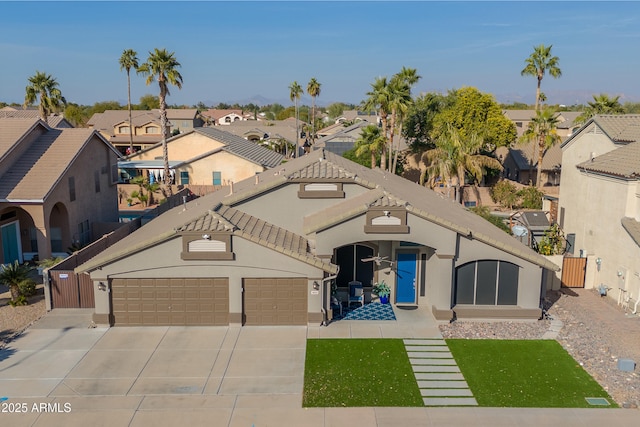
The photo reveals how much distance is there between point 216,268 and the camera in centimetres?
2053

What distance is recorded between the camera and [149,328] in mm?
20734

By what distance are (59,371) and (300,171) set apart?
11.9 metres

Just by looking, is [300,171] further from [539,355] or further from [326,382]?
[539,355]

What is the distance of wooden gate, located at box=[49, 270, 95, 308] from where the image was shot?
22.6m

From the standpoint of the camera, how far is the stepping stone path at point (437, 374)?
52.0ft

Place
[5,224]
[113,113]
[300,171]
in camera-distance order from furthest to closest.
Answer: [113,113] → [5,224] → [300,171]

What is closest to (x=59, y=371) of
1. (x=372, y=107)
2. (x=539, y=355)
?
(x=539, y=355)

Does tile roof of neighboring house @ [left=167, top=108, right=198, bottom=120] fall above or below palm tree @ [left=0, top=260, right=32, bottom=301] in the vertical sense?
→ above

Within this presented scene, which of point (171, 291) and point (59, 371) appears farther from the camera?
point (171, 291)

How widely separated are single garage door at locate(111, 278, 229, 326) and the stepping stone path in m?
7.19

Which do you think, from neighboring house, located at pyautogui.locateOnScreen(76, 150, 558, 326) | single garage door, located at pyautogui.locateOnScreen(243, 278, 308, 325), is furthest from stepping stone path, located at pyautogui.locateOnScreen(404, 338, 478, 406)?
single garage door, located at pyautogui.locateOnScreen(243, 278, 308, 325)

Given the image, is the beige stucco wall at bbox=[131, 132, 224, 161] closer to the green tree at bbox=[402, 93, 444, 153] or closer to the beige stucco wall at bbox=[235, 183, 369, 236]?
the green tree at bbox=[402, 93, 444, 153]

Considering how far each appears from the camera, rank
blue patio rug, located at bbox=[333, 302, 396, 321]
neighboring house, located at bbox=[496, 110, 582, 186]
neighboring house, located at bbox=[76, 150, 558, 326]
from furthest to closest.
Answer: neighboring house, located at bbox=[496, 110, 582, 186] < blue patio rug, located at bbox=[333, 302, 396, 321] < neighboring house, located at bbox=[76, 150, 558, 326]

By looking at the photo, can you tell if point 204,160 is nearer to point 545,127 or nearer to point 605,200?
point 545,127
